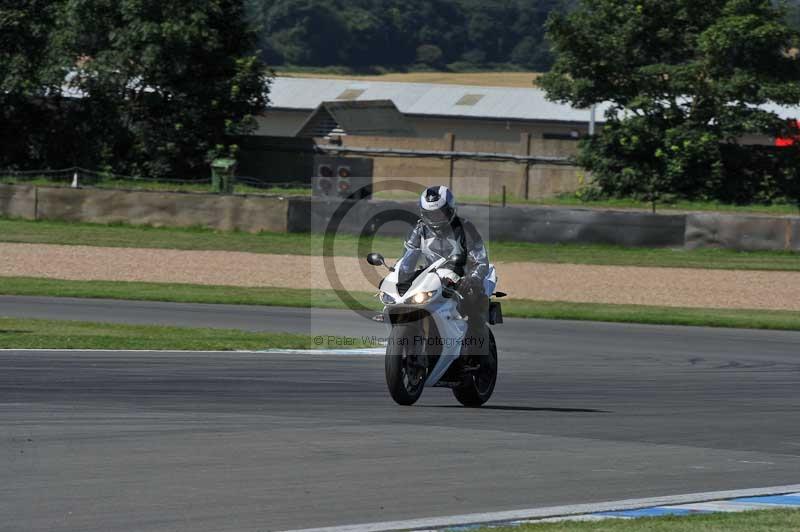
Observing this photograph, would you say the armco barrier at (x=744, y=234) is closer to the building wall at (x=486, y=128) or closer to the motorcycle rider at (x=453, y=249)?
the motorcycle rider at (x=453, y=249)

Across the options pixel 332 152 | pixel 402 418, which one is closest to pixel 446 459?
pixel 402 418

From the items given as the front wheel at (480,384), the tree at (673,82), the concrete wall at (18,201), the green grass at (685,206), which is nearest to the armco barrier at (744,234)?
the green grass at (685,206)

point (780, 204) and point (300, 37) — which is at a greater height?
point (300, 37)

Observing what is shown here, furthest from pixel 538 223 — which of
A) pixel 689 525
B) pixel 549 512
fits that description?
pixel 689 525

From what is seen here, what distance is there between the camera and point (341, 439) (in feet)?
30.6

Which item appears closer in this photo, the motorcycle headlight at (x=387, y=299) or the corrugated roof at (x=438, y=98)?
the motorcycle headlight at (x=387, y=299)

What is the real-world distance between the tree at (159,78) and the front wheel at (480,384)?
123ft

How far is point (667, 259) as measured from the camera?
30891mm

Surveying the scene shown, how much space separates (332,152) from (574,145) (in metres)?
9.81

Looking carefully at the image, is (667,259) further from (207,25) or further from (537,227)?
(207,25)

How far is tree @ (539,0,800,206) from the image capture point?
149 feet

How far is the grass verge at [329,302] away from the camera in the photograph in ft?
75.9

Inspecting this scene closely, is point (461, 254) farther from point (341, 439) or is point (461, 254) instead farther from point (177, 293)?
point (177, 293)

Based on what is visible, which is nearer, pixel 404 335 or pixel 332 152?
pixel 404 335
